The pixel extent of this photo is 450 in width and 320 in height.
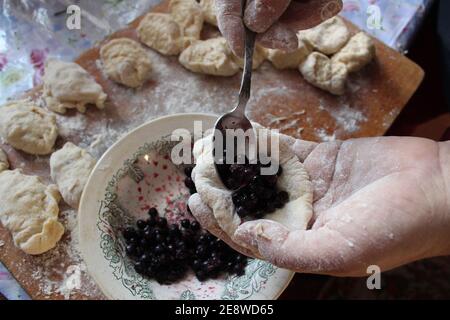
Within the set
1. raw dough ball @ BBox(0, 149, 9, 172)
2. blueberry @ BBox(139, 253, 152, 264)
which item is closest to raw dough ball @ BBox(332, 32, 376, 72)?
blueberry @ BBox(139, 253, 152, 264)

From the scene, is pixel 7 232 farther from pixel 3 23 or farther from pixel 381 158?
pixel 381 158

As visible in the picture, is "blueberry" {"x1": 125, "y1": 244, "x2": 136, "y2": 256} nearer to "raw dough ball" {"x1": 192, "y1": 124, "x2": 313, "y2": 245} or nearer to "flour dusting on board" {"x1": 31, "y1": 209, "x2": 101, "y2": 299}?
"flour dusting on board" {"x1": 31, "y1": 209, "x2": 101, "y2": 299}

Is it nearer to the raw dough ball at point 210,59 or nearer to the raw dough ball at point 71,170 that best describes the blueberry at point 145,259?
the raw dough ball at point 71,170

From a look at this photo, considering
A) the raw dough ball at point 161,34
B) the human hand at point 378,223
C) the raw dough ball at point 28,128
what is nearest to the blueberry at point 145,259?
the human hand at point 378,223

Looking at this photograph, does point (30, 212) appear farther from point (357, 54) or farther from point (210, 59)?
point (357, 54)

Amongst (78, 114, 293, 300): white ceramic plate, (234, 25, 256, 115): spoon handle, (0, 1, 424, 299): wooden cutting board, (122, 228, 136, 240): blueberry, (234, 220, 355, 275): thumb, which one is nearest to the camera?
(234, 220, 355, 275): thumb

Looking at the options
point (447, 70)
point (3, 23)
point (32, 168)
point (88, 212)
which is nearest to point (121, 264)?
point (88, 212)

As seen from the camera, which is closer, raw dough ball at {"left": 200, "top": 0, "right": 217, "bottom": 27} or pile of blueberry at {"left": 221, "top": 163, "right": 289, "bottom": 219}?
pile of blueberry at {"left": 221, "top": 163, "right": 289, "bottom": 219}
